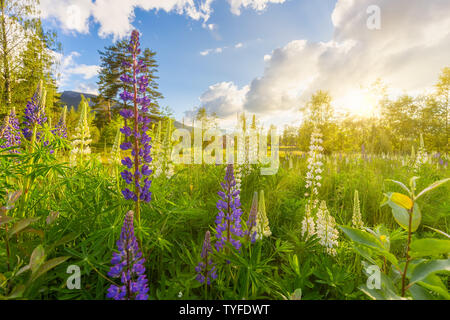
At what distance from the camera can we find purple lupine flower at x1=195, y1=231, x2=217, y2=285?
1.28 meters

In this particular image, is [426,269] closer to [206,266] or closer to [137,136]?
[206,266]

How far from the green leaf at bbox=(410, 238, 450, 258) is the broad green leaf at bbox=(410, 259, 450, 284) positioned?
0.07 metres

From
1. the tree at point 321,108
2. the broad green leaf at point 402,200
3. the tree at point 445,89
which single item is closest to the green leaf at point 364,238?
the broad green leaf at point 402,200

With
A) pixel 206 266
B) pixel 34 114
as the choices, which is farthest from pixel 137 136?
pixel 34 114

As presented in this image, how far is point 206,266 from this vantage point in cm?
129

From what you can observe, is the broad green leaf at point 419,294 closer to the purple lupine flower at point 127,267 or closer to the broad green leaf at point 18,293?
the purple lupine flower at point 127,267

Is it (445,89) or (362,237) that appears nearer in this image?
(362,237)

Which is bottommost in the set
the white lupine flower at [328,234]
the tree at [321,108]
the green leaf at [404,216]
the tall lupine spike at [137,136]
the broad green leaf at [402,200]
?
the white lupine flower at [328,234]

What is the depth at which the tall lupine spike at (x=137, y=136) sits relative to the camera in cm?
143

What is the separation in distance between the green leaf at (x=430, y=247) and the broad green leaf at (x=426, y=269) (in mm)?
65

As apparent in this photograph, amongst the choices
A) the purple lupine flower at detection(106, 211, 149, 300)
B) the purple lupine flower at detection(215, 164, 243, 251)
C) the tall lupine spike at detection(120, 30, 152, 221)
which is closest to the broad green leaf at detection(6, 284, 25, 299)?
the purple lupine flower at detection(106, 211, 149, 300)

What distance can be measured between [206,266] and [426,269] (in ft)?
3.75

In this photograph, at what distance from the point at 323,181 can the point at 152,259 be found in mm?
4199
